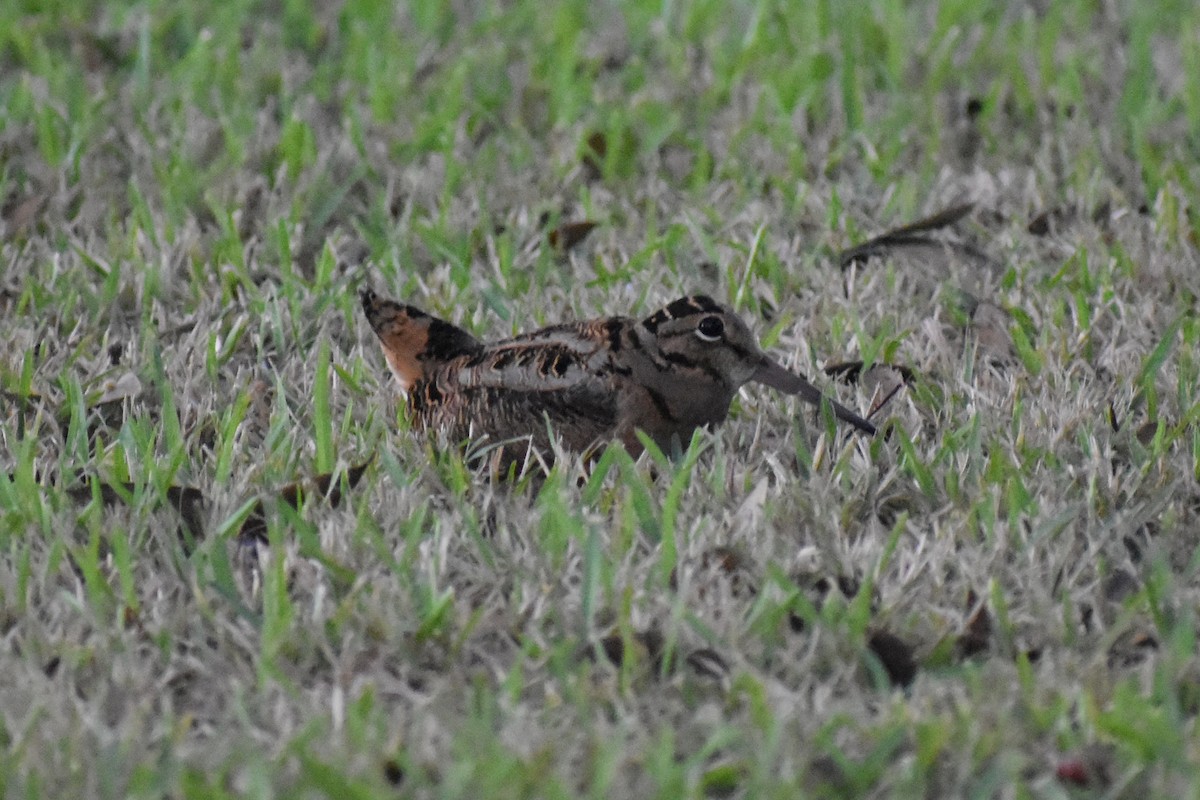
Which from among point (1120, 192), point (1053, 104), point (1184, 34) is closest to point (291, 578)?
point (1120, 192)

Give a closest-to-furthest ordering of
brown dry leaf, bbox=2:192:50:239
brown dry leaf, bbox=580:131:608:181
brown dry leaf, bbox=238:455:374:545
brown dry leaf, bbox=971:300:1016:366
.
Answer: brown dry leaf, bbox=238:455:374:545 < brown dry leaf, bbox=971:300:1016:366 < brown dry leaf, bbox=2:192:50:239 < brown dry leaf, bbox=580:131:608:181

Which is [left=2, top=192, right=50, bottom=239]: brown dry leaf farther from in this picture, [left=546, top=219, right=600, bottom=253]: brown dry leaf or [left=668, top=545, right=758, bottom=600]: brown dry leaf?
[left=668, top=545, right=758, bottom=600]: brown dry leaf

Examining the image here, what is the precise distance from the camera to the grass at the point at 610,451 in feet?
9.32

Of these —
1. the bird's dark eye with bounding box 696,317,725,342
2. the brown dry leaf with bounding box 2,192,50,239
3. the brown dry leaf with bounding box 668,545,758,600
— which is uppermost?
the bird's dark eye with bounding box 696,317,725,342

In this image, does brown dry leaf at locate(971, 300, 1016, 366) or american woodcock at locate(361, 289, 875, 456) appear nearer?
american woodcock at locate(361, 289, 875, 456)

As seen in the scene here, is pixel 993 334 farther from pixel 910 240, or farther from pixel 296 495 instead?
pixel 296 495

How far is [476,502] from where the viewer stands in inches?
143

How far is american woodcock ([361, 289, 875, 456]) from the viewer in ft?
12.3

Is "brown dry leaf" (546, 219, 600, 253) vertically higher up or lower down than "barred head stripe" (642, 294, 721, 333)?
lower down

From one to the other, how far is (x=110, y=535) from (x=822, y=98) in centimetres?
331

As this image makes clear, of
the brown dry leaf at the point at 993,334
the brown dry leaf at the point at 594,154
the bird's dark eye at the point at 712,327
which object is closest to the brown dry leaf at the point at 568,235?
the brown dry leaf at the point at 594,154

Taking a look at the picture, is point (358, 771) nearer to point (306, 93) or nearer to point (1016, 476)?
point (1016, 476)

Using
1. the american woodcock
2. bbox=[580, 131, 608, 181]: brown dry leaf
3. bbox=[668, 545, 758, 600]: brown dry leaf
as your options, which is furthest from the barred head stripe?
bbox=[580, 131, 608, 181]: brown dry leaf

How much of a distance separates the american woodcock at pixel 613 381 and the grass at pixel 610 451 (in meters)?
0.10
